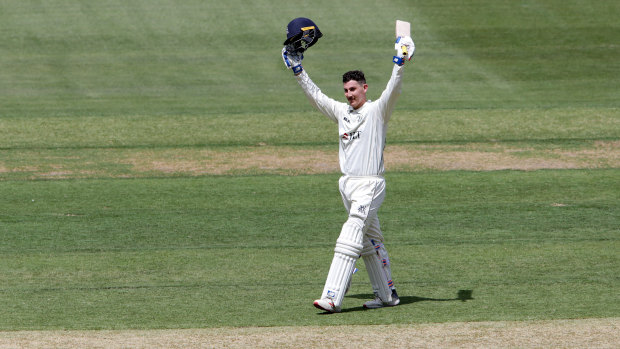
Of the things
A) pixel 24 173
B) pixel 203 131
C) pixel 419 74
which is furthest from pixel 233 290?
pixel 419 74

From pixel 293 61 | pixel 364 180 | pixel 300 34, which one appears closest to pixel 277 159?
pixel 293 61

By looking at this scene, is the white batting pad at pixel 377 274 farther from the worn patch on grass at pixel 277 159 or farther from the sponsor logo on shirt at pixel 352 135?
the worn patch on grass at pixel 277 159

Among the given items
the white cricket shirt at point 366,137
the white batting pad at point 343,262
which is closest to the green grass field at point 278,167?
the white batting pad at point 343,262

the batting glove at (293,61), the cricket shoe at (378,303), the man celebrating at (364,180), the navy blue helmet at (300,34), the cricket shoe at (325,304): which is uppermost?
the navy blue helmet at (300,34)

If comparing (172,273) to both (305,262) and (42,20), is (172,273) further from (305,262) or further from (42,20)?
(42,20)

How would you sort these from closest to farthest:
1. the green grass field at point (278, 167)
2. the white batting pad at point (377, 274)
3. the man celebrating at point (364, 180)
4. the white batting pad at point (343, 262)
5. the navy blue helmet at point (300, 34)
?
the white batting pad at point (343, 262)
the man celebrating at point (364, 180)
the white batting pad at point (377, 274)
the navy blue helmet at point (300, 34)
the green grass field at point (278, 167)

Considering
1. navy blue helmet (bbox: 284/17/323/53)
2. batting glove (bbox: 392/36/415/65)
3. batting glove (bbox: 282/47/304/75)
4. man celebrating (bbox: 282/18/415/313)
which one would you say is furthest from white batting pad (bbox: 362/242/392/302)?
navy blue helmet (bbox: 284/17/323/53)

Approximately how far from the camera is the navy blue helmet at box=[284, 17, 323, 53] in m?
9.69

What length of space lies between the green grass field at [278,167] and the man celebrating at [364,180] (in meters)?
0.38

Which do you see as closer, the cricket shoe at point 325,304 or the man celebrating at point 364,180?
the cricket shoe at point 325,304

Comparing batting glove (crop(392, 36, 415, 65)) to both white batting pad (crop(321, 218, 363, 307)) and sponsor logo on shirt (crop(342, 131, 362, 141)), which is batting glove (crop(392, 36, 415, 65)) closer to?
sponsor logo on shirt (crop(342, 131, 362, 141))

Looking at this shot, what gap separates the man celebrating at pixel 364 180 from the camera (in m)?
9.10

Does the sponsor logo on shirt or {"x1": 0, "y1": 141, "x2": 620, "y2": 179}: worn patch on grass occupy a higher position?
the sponsor logo on shirt

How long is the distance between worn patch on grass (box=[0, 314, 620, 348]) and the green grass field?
11.4 inches
